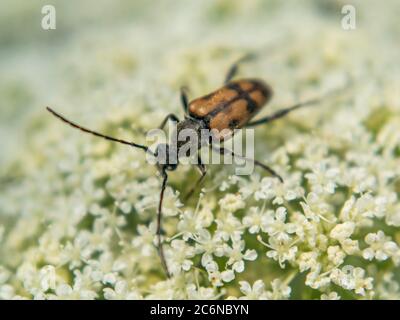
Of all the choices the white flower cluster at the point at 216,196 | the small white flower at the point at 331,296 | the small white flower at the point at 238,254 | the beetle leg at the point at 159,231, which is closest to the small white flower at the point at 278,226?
the white flower cluster at the point at 216,196

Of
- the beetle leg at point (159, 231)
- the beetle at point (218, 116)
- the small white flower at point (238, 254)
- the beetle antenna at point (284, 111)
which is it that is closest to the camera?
the small white flower at point (238, 254)

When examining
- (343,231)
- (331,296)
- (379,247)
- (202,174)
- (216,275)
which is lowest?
(331,296)

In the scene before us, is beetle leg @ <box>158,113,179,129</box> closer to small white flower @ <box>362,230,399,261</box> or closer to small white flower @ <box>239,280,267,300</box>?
small white flower @ <box>239,280,267,300</box>

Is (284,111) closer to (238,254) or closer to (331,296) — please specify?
(238,254)

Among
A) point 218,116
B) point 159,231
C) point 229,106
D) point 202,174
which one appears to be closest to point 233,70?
point 229,106

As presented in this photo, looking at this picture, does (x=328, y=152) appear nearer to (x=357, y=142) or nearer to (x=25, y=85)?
(x=357, y=142)

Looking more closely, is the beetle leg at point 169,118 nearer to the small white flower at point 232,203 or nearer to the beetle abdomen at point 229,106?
the beetle abdomen at point 229,106
